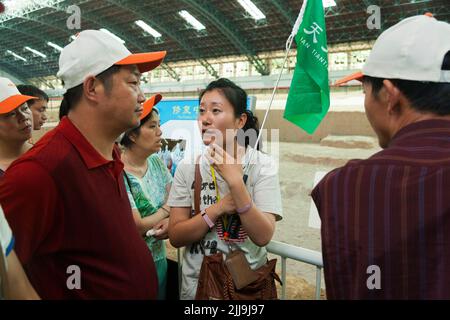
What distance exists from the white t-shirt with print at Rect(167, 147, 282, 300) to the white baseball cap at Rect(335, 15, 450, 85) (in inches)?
32.6

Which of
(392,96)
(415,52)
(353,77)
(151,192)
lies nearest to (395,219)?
(392,96)

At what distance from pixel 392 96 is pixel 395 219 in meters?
0.39

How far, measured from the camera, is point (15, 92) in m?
2.47

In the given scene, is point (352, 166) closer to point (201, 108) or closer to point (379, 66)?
point (379, 66)

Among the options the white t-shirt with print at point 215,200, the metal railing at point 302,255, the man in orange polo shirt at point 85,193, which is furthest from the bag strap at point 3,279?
the metal railing at point 302,255

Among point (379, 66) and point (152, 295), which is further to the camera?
point (152, 295)

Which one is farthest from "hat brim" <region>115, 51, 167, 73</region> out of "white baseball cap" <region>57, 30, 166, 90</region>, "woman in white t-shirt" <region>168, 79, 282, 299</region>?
"woman in white t-shirt" <region>168, 79, 282, 299</region>

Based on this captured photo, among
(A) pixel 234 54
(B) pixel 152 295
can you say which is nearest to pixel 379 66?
(B) pixel 152 295

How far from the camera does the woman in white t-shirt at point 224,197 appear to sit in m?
1.60

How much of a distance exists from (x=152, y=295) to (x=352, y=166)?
99cm

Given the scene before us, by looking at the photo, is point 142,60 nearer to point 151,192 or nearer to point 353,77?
point 353,77

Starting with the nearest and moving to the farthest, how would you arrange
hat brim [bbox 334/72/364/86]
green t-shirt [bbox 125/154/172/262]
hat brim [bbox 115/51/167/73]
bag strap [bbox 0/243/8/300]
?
bag strap [bbox 0/243/8/300], hat brim [bbox 334/72/364/86], hat brim [bbox 115/51/167/73], green t-shirt [bbox 125/154/172/262]

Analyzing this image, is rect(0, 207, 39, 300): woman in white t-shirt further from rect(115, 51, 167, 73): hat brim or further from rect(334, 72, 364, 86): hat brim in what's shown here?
rect(334, 72, 364, 86): hat brim

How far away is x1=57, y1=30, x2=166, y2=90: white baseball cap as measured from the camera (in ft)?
4.59
